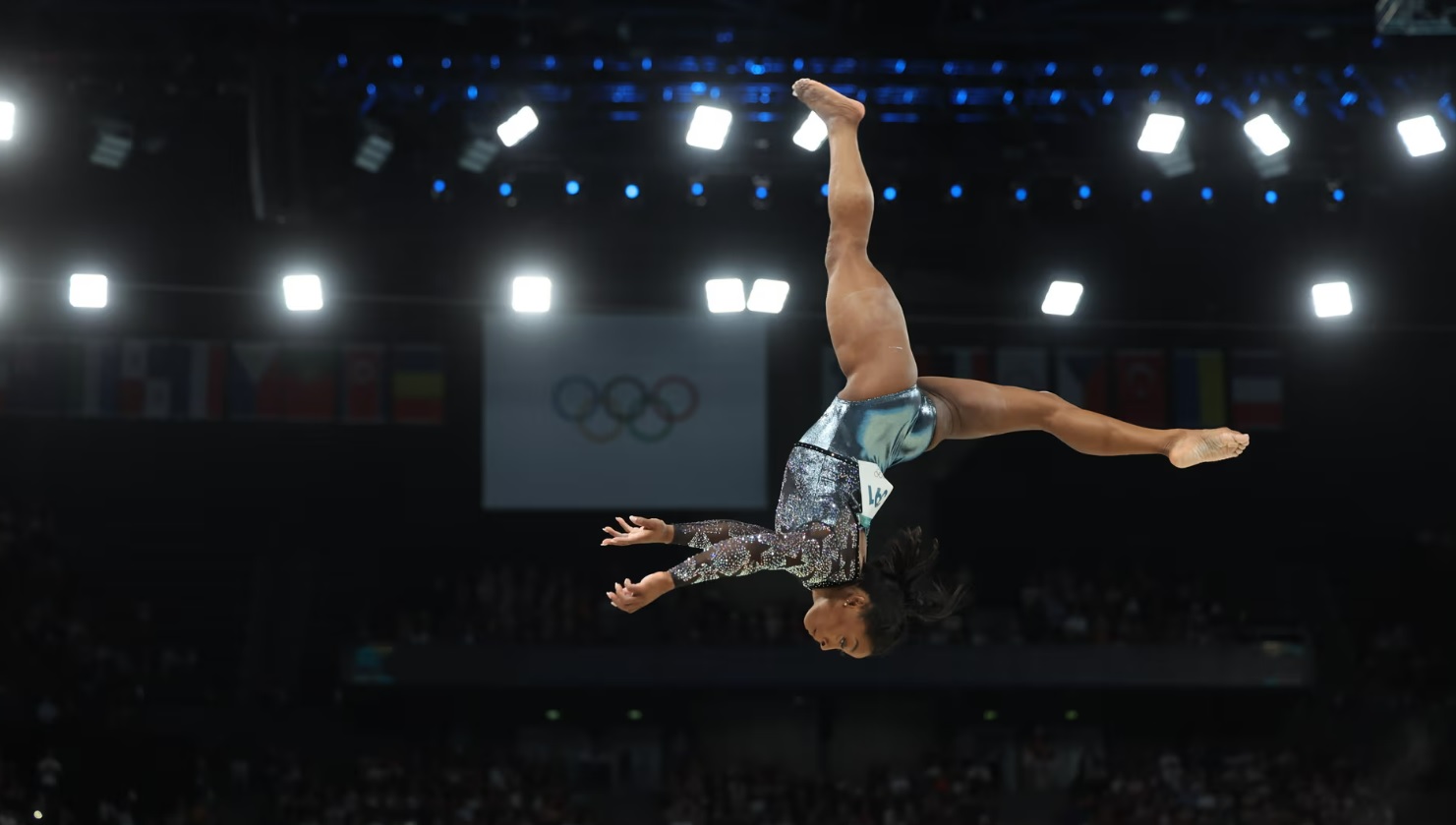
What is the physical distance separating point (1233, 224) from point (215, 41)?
843 cm

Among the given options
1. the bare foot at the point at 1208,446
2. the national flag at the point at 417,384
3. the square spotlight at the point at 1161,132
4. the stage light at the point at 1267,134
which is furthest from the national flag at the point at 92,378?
the bare foot at the point at 1208,446

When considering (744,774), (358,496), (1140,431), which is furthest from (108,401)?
(1140,431)

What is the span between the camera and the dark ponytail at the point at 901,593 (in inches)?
224

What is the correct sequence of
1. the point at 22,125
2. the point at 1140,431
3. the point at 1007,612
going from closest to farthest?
the point at 1140,431 → the point at 22,125 → the point at 1007,612

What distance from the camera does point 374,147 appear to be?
1262 cm

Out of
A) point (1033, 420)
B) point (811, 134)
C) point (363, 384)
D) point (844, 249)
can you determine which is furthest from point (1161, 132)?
point (363, 384)

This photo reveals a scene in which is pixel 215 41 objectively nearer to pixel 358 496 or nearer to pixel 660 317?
pixel 660 317

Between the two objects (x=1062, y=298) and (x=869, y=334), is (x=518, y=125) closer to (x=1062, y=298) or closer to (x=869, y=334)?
(x=1062, y=298)

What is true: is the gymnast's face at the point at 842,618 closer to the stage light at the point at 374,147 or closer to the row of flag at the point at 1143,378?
the stage light at the point at 374,147

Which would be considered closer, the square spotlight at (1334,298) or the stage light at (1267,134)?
the stage light at (1267,134)

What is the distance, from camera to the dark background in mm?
11891

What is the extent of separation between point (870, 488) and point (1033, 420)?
2.23ft

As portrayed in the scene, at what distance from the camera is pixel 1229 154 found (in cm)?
1284

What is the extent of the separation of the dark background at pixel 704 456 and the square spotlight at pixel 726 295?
1795mm
